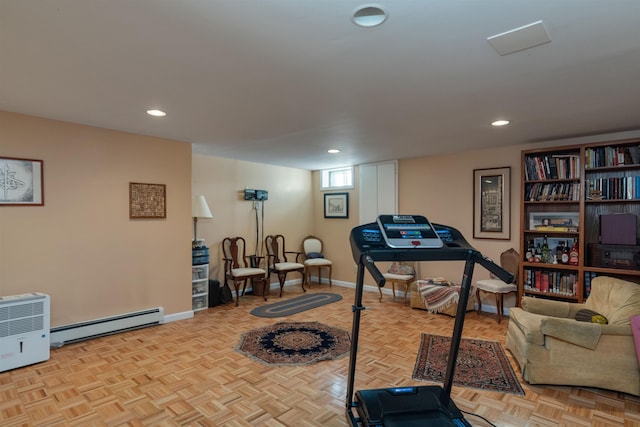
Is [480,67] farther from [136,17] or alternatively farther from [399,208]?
[399,208]

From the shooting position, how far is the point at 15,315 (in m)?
2.88

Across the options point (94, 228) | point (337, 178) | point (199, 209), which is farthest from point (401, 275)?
point (94, 228)

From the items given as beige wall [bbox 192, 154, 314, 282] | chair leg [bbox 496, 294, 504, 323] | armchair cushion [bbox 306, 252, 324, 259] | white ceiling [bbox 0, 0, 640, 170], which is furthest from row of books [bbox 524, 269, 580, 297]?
beige wall [bbox 192, 154, 314, 282]

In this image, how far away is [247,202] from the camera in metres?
5.78

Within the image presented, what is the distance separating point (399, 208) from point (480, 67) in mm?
3629

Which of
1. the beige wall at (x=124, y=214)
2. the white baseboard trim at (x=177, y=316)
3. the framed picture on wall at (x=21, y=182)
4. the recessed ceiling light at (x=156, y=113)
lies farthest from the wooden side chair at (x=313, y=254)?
the framed picture on wall at (x=21, y=182)

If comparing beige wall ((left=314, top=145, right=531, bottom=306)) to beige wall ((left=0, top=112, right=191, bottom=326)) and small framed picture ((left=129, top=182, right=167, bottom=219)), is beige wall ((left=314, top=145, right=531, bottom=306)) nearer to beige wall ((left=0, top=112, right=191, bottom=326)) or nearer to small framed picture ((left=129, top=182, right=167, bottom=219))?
beige wall ((left=0, top=112, right=191, bottom=326))

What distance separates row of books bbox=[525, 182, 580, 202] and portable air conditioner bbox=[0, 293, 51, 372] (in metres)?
5.21

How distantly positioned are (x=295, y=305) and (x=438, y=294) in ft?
6.53

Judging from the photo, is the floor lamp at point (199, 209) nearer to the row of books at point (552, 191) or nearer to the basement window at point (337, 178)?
the basement window at point (337, 178)

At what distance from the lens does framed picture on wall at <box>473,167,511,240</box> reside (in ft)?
14.9

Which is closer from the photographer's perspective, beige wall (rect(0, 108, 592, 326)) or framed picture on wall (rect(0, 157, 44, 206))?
framed picture on wall (rect(0, 157, 44, 206))

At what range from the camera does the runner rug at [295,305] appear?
456cm

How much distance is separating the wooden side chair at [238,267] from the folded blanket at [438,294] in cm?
236
